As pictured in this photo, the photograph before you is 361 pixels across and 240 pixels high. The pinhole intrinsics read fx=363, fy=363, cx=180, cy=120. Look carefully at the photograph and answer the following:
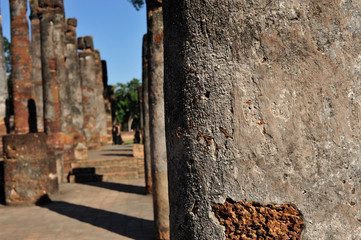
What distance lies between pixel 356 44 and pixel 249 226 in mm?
630

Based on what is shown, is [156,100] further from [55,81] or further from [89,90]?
[89,90]

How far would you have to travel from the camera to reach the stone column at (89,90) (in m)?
18.4

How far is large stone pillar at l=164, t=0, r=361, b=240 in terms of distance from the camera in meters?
1.05

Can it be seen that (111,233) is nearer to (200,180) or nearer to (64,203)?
(64,203)

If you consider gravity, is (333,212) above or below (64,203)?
above

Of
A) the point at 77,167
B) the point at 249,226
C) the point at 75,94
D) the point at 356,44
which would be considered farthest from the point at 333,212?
the point at 75,94

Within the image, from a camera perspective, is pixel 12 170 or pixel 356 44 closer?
pixel 356 44

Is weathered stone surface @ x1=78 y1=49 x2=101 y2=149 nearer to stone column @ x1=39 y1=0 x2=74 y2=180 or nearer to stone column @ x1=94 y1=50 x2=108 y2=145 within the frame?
stone column @ x1=94 y1=50 x2=108 y2=145

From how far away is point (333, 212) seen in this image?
3.43ft

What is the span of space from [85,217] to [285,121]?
555 centimetres

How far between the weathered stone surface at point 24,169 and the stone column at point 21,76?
2.82m

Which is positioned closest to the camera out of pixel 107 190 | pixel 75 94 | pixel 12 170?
pixel 12 170

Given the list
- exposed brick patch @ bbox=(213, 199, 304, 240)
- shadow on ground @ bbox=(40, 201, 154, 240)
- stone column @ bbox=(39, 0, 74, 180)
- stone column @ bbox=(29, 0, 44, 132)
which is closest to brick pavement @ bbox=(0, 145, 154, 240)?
shadow on ground @ bbox=(40, 201, 154, 240)

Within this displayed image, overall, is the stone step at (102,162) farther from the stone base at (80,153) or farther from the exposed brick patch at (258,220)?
the exposed brick patch at (258,220)
